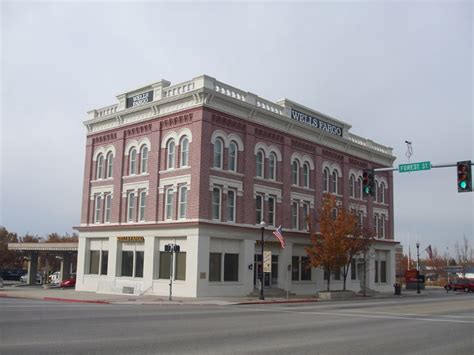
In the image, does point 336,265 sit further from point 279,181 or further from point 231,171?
point 231,171

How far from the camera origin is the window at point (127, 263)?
133 feet

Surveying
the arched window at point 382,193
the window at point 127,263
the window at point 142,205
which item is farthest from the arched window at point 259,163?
the arched window at point 382,193

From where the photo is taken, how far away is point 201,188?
35.8 meters

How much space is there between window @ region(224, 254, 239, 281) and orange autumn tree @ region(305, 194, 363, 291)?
6.12 meters

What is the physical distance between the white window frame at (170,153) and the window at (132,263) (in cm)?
702

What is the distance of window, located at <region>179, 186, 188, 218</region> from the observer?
36.9 metres

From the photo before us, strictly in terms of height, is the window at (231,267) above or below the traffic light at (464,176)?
below

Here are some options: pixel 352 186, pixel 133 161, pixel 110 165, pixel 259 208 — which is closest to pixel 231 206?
pixel 259 208

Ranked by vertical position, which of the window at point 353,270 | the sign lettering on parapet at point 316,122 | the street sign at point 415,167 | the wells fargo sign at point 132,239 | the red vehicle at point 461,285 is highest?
the sign lettering on parapet at point 316,122

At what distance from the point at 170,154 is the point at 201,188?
187 inches

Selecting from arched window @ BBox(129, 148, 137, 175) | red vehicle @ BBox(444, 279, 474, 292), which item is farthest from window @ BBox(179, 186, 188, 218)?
red vehicle @ BBox(444, 279, 474, 292)

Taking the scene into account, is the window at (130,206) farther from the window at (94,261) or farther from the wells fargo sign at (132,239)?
the window at (94,261)

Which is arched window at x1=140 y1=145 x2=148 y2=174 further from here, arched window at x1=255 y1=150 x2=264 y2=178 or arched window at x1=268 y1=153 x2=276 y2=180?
arched window at x1=268 y1=153 x2=276 y2=180

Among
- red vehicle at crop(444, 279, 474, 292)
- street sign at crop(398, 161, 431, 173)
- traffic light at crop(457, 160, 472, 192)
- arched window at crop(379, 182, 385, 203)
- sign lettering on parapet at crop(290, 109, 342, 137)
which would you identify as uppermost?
sign lettering on parapet at crop(290, 109, 342, 137)
